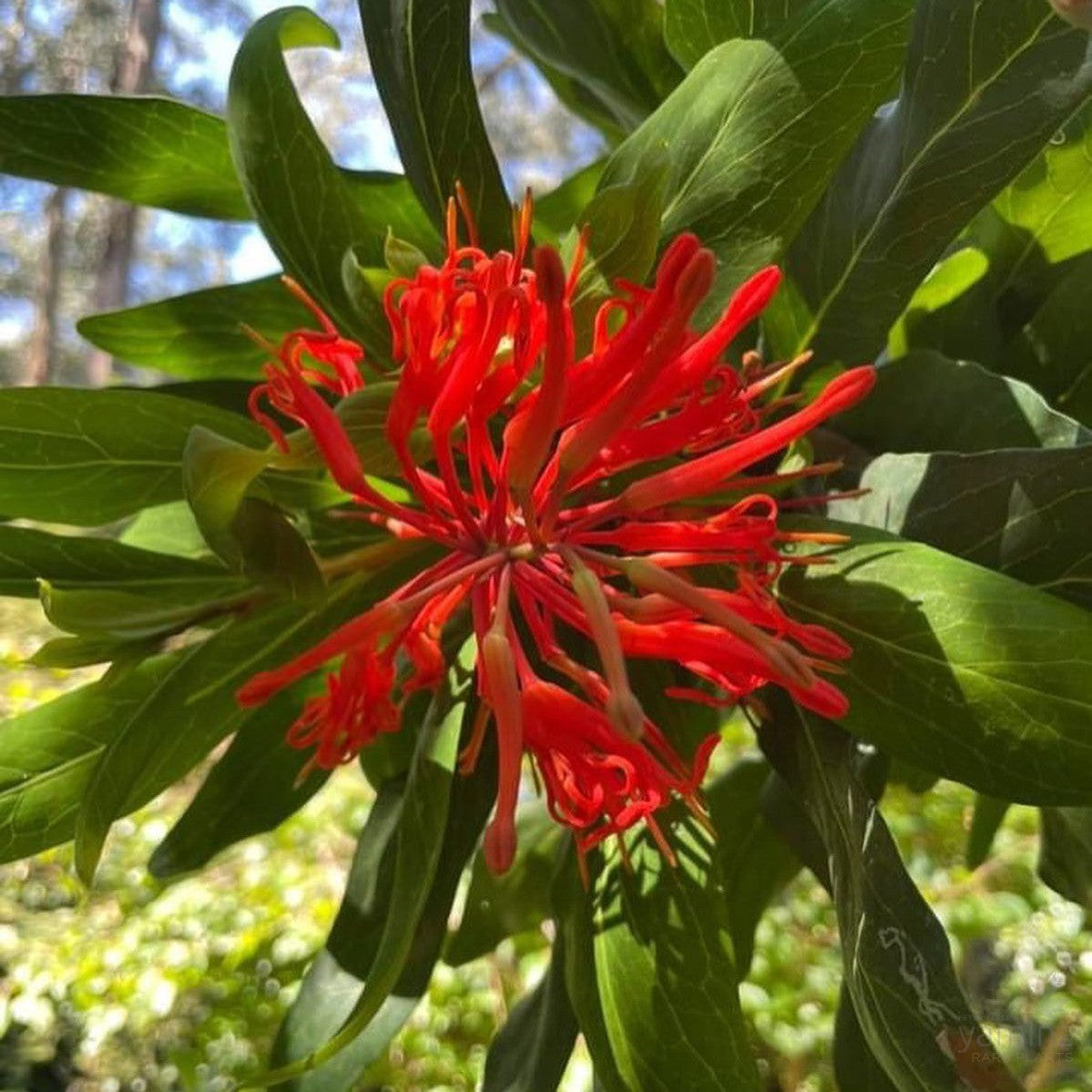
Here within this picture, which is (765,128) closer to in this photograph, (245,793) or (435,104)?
(435,104)

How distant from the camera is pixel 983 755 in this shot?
1.45 feet

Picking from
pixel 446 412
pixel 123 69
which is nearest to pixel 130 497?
pixel 446 412

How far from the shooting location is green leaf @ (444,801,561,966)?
30.2 inches

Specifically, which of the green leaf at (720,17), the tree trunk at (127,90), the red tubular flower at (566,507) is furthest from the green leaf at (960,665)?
the tree trunk at (127,90)

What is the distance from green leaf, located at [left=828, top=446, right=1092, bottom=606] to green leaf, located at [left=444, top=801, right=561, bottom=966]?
0.36 m

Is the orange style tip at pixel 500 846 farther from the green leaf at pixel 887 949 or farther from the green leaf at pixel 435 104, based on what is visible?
the green leaf at pixel 435 104

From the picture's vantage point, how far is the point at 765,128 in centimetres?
47

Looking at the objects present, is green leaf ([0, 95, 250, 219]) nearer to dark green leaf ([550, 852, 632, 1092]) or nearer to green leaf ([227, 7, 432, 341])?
green leaf ([227, 7, 432, 341])

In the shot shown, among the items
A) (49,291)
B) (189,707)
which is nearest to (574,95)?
(189,707)

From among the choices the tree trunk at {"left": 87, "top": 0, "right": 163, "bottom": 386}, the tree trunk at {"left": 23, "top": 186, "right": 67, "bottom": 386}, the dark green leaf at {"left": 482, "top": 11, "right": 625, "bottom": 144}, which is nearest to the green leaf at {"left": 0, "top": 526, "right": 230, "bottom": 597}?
the dark green leaf at {"left": 482, "top": 11, "right": 625, "bottom": 144}

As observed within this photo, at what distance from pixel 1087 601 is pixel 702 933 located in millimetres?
230

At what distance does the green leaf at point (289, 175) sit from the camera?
540mm

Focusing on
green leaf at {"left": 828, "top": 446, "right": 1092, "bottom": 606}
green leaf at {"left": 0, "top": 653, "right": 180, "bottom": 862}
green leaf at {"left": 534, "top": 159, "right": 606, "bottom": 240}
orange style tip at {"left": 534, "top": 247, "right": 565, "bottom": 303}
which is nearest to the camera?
orange style tip at {"left": 534, "top": 247, "right": 565, "bottom": 303}

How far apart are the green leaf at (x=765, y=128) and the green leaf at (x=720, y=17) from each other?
60mm
